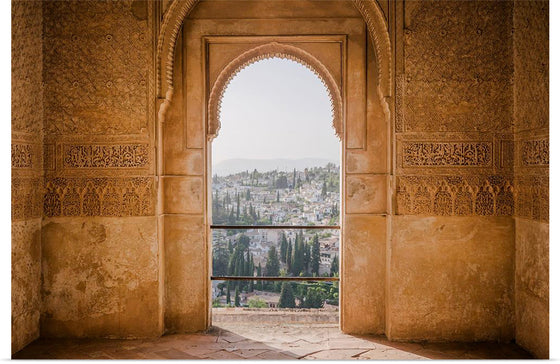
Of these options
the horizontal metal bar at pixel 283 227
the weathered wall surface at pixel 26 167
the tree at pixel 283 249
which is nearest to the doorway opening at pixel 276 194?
the tree at pixel 283 249

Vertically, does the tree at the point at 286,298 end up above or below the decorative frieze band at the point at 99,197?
below

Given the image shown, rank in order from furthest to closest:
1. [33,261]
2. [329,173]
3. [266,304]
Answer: [329,173], [266,304], [33,261]

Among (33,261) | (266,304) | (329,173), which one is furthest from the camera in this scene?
(329,173)

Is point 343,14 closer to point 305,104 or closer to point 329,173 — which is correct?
point 305,104

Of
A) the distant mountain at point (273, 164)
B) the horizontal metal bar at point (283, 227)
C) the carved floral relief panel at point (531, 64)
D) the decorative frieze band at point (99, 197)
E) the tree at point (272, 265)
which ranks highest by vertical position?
the carved floral relief panel at point (531, 64)

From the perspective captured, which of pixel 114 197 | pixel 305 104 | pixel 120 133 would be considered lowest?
pixel 114 197

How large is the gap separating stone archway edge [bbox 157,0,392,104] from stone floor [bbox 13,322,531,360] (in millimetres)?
2188

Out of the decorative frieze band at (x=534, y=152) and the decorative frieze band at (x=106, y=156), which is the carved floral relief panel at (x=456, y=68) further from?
the decorative frieze band at (x=106, y=156)

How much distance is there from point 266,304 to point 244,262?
578mm

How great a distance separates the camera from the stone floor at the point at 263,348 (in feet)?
12.5

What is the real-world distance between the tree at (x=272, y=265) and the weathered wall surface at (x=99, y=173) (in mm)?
1636

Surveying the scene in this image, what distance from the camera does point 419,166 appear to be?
4145 mm

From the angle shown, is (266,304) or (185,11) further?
(266,304)

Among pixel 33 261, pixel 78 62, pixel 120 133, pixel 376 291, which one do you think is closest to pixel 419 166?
pixel 376 291
